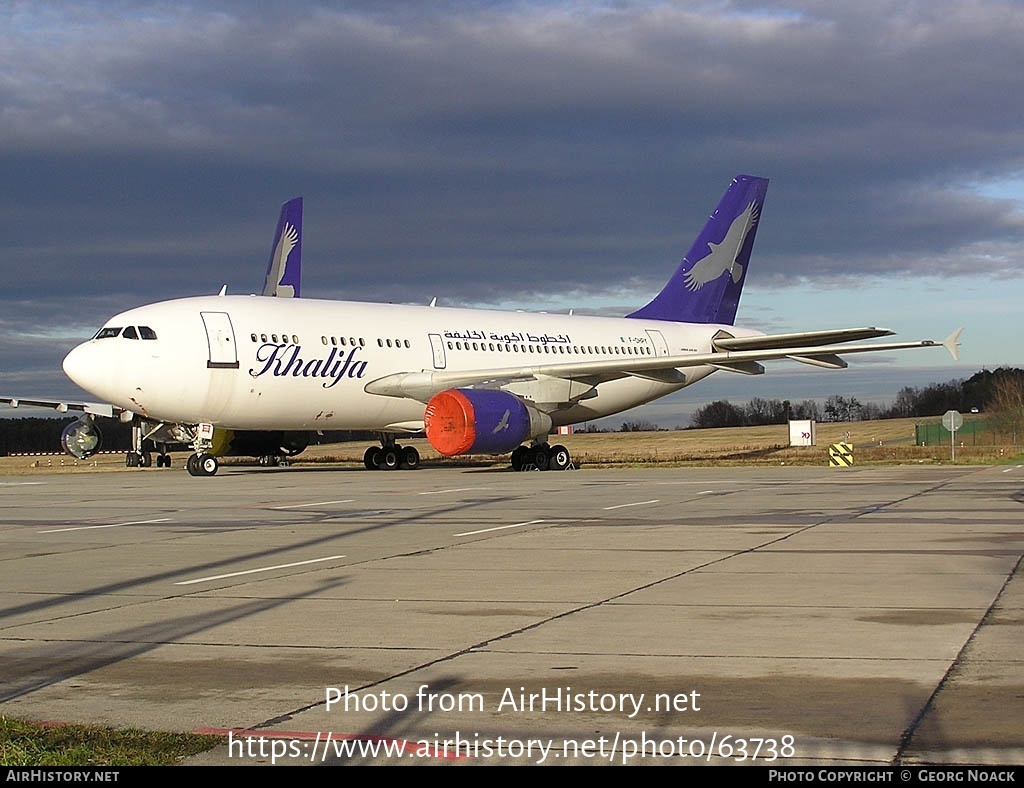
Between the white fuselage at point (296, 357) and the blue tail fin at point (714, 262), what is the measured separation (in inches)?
189

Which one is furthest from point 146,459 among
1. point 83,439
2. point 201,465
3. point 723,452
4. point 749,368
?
point 749,368

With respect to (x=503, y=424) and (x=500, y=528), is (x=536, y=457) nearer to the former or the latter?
(x=503, y=424)

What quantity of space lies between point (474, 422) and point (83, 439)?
25.6 meters

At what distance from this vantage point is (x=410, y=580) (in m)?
10.0

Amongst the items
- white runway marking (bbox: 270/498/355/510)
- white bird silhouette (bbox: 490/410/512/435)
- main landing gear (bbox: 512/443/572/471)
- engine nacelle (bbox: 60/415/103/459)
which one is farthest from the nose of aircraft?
engine nacelle (bbox: 60/415/103/459)

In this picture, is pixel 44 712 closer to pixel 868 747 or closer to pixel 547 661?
pixel 547 661

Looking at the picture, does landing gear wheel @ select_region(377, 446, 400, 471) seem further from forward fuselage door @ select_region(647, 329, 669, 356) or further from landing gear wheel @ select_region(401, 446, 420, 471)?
forward fuselage door @ select_region(647, 329, 669, 356)

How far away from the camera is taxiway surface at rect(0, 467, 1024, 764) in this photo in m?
5.04

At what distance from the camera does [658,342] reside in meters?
37.0

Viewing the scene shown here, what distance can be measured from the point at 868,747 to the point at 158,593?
627cm

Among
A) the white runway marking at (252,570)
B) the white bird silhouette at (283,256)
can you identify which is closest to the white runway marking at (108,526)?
the white runway marking at (252,570)

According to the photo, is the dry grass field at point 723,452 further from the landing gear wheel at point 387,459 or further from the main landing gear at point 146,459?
the landing gear wheel at point 387,459

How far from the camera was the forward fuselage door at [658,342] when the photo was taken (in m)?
36.8
